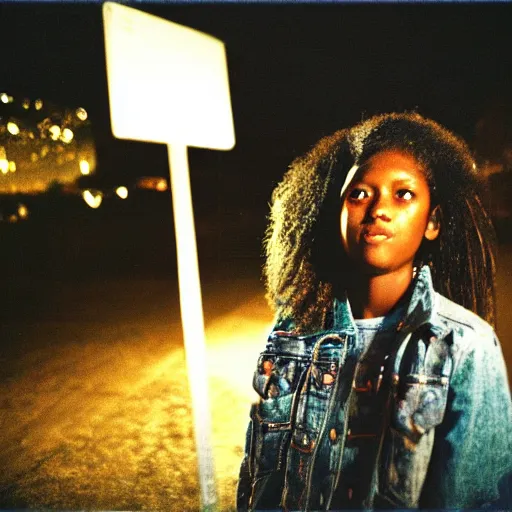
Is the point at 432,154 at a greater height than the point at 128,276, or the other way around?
the point at 432,154

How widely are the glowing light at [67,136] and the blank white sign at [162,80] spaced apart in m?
0.37

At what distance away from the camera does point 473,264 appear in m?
2.45

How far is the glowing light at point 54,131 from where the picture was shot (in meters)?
2.64

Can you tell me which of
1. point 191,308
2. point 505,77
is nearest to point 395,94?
point 505,77

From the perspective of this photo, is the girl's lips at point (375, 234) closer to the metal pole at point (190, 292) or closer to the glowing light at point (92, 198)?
the metal pole at point (190, 292)

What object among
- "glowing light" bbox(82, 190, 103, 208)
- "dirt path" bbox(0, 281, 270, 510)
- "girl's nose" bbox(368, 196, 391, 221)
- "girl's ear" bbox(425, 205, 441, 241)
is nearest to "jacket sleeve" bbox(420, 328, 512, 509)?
"girl's ear" bbox(425, 205, 441, 241)

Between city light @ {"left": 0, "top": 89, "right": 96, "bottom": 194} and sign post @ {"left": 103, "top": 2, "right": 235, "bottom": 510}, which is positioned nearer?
sign post @ {"left": 103, "top": 2, "right": 235, "bottom": 510}

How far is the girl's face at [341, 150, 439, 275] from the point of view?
93.3 inches

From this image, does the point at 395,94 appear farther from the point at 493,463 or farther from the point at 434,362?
the point at 493,463

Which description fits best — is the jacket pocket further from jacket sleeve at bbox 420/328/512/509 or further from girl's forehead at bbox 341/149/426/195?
girl's forehead at bbox 341/149/426/195

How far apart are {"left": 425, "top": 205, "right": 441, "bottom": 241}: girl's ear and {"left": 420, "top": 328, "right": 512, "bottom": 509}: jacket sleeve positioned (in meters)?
0.55

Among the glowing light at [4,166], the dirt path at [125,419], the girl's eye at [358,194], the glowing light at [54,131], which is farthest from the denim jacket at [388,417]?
the glowing light at [4,166]

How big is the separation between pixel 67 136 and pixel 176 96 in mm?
739

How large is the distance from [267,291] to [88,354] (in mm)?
1273
